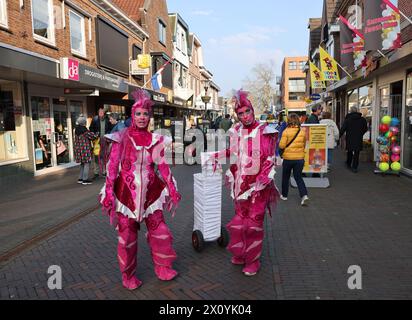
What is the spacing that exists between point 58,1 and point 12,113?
13.4ft

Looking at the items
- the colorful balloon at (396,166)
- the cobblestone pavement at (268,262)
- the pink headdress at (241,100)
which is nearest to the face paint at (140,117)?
the pink headdress at (241,100)

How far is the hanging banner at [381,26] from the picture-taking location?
335 inches

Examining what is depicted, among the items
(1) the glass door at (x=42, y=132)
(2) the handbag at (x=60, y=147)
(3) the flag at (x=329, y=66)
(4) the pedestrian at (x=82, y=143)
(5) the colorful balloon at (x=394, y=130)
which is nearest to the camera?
(4) the pedestrian at (x=82, y=143)

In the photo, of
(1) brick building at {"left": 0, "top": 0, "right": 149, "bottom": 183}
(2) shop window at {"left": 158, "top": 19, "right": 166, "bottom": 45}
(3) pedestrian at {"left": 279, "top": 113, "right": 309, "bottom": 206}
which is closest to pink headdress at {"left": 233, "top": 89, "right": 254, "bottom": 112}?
(3) pedestrian at {"left": 279, "top": 113, "right": 309, "bottom": 206}

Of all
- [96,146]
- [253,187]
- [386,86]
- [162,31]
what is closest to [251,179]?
[253,187]

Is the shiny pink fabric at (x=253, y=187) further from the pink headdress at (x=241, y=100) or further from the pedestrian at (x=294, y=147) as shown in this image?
the pedestrian at (x=294, y=147)

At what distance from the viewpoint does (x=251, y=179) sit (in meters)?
3.83

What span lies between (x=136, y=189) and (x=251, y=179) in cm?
118

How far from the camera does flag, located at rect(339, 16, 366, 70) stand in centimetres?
1174

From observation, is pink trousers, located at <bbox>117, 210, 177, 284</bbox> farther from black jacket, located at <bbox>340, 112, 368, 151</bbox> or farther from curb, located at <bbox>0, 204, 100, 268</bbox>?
black jacket, located at <bbox>340, 112, 368, 151</bbox>

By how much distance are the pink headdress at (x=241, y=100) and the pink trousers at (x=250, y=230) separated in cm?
102
